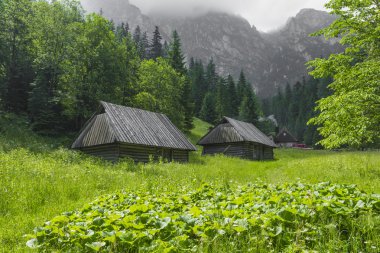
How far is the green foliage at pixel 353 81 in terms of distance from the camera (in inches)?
470

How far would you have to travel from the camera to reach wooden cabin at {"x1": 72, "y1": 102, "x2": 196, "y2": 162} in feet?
72.6

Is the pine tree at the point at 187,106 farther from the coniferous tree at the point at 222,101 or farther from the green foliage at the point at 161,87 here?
the coniferous tree at the point at 222,101

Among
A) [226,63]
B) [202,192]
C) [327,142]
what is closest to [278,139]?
[327,142]

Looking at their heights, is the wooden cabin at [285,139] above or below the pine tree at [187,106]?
below

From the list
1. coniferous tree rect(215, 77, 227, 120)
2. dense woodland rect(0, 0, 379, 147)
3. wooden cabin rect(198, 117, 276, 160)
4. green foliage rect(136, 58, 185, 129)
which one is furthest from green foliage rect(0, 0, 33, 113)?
coniferous tree rect(215, 77, 227, 120)

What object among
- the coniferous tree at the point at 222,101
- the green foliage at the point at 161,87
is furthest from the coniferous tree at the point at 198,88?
the green foliage at the point at 161,87

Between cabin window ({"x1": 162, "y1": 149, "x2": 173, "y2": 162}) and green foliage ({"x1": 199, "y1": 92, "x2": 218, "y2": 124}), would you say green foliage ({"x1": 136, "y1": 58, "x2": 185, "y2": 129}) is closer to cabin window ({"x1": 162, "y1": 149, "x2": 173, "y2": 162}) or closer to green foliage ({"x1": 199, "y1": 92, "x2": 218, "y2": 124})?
cabin window ({"x1": 162, "y1": 149, "x2": 173, "y2": 162})

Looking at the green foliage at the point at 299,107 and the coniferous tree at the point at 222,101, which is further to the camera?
the green foliage at the point at 299,107

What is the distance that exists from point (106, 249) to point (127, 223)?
49 centimetres

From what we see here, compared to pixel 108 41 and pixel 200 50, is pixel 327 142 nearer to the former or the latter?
pixel 108 41

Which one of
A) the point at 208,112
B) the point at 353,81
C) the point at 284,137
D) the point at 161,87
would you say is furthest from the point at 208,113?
the point at 353,81

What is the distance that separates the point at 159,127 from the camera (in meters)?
26.7

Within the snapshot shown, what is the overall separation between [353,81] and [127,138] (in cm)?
1459

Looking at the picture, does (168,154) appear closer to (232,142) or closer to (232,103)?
(232,142)
